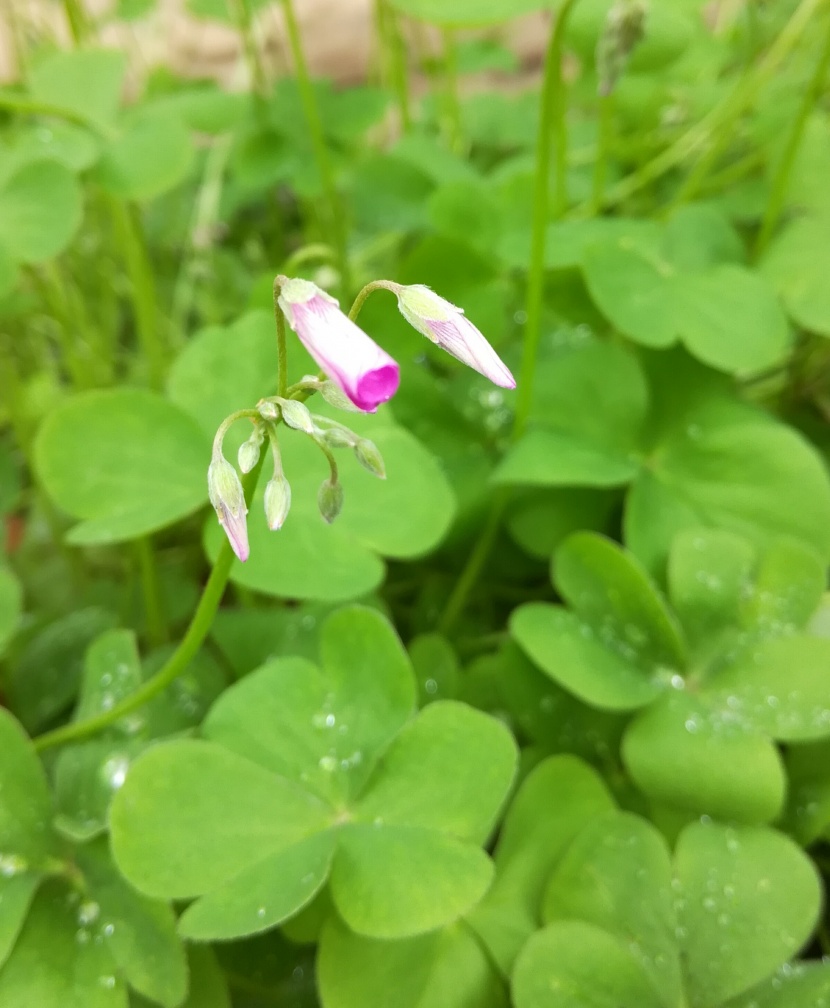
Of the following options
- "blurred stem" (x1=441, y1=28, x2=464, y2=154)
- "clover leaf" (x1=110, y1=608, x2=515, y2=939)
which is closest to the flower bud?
"clover leaf" (x1=110, y1=608, x2=515, y2=939)

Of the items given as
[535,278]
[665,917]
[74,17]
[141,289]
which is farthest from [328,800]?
[74,17]

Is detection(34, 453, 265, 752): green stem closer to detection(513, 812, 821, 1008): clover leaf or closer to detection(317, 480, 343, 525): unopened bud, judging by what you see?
detection(317, 480, 343, 525): unopened bud

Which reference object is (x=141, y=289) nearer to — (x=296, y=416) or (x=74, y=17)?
(x=74, y=17)

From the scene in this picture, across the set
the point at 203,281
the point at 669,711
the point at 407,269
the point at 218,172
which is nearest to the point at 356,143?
the point at 218,172

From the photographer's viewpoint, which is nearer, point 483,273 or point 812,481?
point 812,481

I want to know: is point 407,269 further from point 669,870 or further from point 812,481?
point 669,870

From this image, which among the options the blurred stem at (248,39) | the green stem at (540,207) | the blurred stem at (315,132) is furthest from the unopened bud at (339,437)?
the blurred stem at (248,39)
